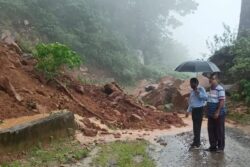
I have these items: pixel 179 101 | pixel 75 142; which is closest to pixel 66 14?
pixel 179 101

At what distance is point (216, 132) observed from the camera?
395 inches

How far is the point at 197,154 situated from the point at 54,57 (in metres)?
5.17

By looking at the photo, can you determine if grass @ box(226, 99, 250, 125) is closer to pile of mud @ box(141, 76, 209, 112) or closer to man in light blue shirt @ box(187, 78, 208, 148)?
pile of mud @ box(141, 76, 209, 112)

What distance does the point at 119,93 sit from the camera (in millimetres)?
16141

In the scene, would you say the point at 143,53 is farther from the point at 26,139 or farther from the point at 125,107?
the point at 26,139

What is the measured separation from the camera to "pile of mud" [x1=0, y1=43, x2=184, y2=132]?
10961 millimetres

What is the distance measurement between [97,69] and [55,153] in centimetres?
2169

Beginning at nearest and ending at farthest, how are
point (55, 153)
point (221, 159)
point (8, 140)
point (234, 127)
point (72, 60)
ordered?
point (8, 140)
point (55, 153)
point (221, 159)
point (72, 60)
point (234, 127)

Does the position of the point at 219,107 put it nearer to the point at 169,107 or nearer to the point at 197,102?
the point at 197,102

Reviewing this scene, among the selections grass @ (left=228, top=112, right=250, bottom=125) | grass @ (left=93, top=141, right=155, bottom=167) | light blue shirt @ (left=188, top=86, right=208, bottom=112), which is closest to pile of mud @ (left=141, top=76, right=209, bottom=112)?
Result: grass @ (left=228, top=112, right=250, bottom=125)

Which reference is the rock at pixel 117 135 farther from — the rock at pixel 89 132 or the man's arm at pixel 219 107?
the man's arm at pixel 219 107

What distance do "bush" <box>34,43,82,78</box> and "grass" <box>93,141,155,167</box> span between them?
3305 mm

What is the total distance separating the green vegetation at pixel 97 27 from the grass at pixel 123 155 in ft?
49.6

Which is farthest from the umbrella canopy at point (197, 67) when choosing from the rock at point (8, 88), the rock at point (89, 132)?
the rock at point (8, 88)
